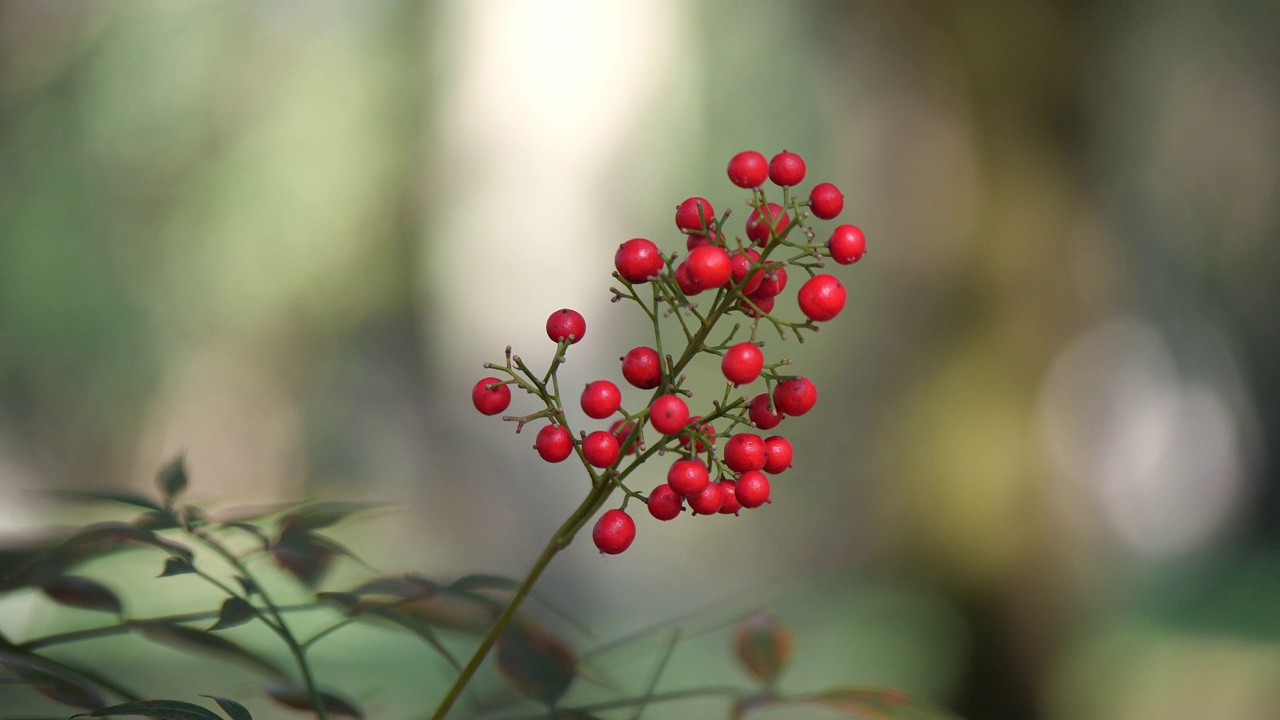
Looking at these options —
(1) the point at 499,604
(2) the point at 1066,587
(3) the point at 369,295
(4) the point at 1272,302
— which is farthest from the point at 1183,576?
(1) the point at 499,604

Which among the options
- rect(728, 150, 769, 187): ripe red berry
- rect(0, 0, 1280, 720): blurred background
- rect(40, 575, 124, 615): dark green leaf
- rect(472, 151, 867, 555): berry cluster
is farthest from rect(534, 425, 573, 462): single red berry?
rect(0, 0, 1280, 720): blurred background

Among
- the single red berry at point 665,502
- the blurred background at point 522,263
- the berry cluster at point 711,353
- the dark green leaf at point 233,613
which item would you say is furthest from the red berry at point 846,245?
the blurred background at point 522,263

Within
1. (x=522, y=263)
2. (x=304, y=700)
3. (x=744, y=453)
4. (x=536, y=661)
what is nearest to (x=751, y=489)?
(x=744, y=453)

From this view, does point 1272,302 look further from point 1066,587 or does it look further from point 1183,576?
point 1066,587

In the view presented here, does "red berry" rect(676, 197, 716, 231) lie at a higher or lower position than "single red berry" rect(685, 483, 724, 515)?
higher

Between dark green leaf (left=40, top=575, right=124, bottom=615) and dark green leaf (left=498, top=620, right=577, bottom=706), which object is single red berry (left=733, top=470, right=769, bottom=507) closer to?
dark green leaf (left=498, top=620, right=577, bottom=706)
